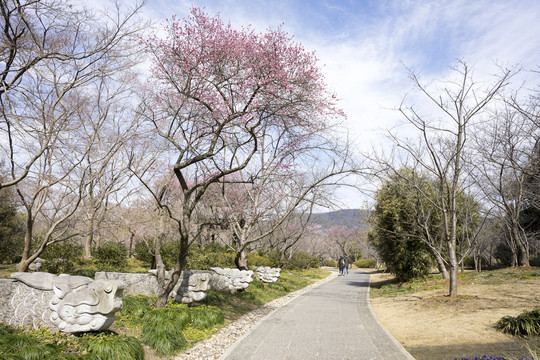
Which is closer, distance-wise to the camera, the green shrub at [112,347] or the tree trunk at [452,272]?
the green shrub at [112,347]

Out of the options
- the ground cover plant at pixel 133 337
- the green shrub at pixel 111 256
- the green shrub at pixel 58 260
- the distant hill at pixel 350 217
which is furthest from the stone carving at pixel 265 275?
the green shrub at pixel 58 260

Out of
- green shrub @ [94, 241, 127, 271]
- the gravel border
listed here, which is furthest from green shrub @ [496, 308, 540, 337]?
green shrub @ [94, 241, 127, 271]

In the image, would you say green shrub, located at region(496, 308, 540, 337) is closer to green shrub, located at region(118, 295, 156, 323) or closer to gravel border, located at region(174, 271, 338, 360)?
gravel border, located at region(174, 271, 338, 360)

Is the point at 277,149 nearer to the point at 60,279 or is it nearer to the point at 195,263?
the point at 195,263

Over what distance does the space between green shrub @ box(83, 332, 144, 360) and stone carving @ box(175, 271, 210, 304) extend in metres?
3.62

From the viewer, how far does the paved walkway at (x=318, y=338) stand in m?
5.77

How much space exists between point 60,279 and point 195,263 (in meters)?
8.38

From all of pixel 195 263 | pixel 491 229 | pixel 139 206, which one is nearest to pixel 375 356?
pixel 195 263

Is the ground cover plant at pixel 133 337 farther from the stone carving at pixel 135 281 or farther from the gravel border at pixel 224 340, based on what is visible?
the stone carving at pixel 135 281

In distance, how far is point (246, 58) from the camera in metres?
7.36

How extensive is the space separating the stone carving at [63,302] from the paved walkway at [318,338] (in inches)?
81.1

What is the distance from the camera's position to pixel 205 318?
296 inches

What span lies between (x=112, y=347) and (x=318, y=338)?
404cm

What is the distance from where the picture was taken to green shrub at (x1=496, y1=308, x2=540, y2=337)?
20.8 ft
